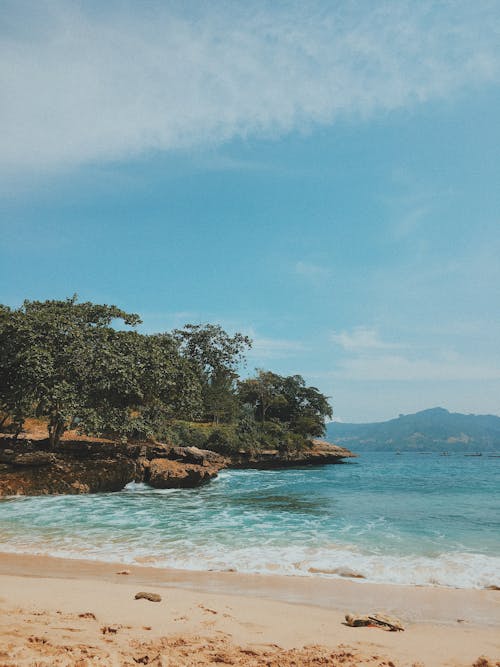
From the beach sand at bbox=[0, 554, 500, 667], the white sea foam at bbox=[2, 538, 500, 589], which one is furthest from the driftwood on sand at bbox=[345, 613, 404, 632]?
the white sea foam at bbox=[2, 538, 500, 589]

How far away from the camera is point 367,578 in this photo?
8.52 m

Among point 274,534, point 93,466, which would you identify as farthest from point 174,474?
point 274,534

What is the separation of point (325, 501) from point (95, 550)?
11918 mm

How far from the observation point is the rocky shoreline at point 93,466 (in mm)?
19203

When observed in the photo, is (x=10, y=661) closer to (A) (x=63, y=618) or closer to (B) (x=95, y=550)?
(A) (x=63, y=618)

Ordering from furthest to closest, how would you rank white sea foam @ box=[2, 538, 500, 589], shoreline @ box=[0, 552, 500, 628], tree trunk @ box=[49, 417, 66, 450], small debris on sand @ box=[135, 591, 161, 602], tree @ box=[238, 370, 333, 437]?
tree @ box=[238, 370, 333, 437], tree trunk @ box=[49, 417, 66, 450], white sea foam @ box=[2, 538, 500, 589], shoreline @ box=[0, 552, 500, 628], small debris on sand @ box=[135, 591, 161, 602]

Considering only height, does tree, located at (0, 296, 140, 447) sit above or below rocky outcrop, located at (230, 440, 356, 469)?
above

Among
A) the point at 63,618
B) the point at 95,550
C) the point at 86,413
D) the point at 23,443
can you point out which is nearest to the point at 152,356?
the point at 86,413

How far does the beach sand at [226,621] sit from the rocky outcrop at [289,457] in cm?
3867

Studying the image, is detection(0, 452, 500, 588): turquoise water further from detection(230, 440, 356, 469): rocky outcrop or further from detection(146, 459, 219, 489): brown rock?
detection(230, 440, 356, 469): rocky outcrop

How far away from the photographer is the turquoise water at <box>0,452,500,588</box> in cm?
919

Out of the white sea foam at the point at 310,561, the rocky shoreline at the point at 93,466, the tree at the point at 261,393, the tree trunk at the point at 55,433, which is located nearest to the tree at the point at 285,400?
the tree at the point at 261,393

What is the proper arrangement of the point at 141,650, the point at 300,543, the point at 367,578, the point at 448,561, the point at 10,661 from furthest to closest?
the point at 300,543, the point at 448,561, the point at 367,578, the point at 141,650, the point at 10,661

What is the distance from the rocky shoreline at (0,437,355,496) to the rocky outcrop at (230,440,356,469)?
1869cm
